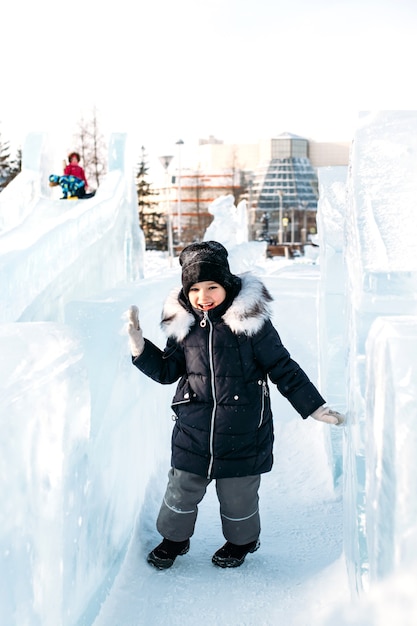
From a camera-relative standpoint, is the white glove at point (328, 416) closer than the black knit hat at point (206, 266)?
Yes

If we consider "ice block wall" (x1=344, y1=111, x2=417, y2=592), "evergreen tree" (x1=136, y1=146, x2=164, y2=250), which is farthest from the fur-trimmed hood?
"evergreen tree" (x1=136, y1=146, x2=164, y2=250)

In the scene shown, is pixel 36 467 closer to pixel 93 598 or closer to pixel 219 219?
pixel 93 598

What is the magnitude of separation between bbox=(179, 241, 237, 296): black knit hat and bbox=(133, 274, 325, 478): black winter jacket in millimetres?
88

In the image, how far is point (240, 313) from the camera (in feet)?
8.38

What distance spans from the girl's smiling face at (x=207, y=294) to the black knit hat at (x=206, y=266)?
18mm

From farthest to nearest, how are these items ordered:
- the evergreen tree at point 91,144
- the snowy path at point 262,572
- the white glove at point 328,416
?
the evergreen tree at point 91,144
the white glove at point 328,416
the snowy path at point 262,572

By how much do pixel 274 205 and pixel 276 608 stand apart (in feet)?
191

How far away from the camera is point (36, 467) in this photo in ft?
5.99

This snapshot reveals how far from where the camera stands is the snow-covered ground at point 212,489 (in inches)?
65.2

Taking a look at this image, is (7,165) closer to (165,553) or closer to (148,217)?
(148,217)

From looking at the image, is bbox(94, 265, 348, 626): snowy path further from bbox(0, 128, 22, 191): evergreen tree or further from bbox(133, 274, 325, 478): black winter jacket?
bbox(0, 128, 22, 191): evergreen tree

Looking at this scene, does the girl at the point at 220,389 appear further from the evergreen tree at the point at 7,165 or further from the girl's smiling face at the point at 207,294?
the evergreen tree at the point at 7,165

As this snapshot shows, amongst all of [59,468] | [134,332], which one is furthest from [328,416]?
[59,468]

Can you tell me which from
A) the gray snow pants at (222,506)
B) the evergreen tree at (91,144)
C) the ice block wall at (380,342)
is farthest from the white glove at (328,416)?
the evergreen tree at (91,144)
